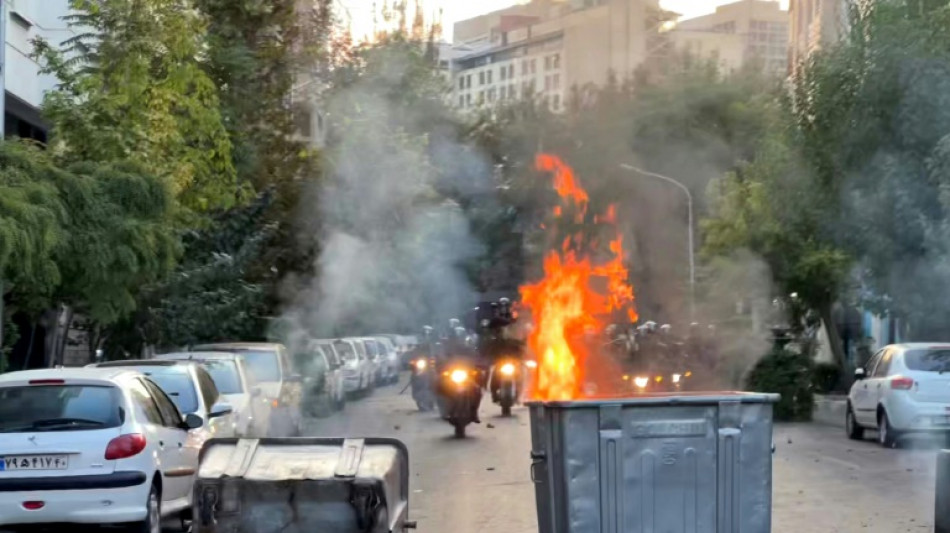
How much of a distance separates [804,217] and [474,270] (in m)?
8.90

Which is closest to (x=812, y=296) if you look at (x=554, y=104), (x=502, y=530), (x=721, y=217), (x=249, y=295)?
(x=721, y=217)

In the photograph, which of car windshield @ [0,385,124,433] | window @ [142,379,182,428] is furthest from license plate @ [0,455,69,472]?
window @ [142,379,182,428]

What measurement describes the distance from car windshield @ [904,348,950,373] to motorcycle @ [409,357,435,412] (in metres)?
10.9

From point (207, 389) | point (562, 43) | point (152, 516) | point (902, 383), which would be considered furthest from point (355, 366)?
point (152, 516)

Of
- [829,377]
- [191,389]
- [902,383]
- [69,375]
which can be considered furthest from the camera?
[829,377]

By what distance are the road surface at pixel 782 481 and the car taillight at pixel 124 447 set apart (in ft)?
8.62

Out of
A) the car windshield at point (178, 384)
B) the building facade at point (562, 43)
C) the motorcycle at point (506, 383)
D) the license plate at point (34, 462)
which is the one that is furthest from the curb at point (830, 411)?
the license plate at point (34, 462)

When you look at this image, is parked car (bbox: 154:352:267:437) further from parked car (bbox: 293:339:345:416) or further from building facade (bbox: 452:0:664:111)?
parked car (bbox: 293:339:345:416)

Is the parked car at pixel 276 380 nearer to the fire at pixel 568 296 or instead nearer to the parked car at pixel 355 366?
the fire at pixel 568 296

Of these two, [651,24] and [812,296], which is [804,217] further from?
[651,24]

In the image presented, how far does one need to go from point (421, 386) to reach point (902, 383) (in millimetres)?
11583

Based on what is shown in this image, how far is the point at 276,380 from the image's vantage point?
21344 mm

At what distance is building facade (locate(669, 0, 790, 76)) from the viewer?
17516mm

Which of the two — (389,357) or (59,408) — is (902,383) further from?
(389,357)
